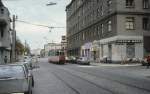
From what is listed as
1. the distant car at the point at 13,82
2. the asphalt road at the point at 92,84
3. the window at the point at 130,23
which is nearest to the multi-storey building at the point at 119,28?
the window at the point at 130,23

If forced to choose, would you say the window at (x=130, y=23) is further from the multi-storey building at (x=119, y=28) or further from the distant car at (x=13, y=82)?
the distant car at (x=13, y=82)

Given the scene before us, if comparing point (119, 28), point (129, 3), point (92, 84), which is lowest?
point (92, 84)

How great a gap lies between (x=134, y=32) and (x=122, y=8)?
4420 mm

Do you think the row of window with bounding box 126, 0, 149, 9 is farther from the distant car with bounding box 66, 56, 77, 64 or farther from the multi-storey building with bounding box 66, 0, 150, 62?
the distant car with bounding box 66, 56, 77, 64

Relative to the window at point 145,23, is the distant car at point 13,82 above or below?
below

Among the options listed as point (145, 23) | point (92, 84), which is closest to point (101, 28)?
point (145, 23)

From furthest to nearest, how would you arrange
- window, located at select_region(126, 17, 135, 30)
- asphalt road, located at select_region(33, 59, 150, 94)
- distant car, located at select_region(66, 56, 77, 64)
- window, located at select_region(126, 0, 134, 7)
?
distant car, located at select_region(66, 56, 77, 64), window, located at select_region(126, 0, 134, 7), window, located at select_region(126, 17, 135, 30), asphalt road, located at select_region(33, 59, 150, 94)

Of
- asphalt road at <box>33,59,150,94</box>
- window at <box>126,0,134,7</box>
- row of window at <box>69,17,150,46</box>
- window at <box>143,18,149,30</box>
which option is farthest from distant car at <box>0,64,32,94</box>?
window at <box>143,18,149,30</box>

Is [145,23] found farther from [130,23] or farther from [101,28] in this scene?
[101,28]

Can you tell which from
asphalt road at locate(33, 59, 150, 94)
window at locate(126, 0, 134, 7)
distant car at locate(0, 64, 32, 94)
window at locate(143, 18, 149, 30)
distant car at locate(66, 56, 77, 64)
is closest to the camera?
distant car at locate(0, 64, 32, 94)

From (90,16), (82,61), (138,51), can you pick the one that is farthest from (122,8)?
(90,16)

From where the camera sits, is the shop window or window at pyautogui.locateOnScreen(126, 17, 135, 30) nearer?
window at pyautogui.locateOnScreen(126, 17, 135, 30)

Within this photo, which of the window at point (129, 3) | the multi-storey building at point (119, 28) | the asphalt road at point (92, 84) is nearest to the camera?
the asphalt road at point (92, 84)

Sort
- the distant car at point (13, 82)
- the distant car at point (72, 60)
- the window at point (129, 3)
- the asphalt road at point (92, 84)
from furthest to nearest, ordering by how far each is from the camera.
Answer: the distant car at point (72, 60) < the window at point (129, 3) < the asphalt road at point (92, 84) < the distant car at point (13, 82)
